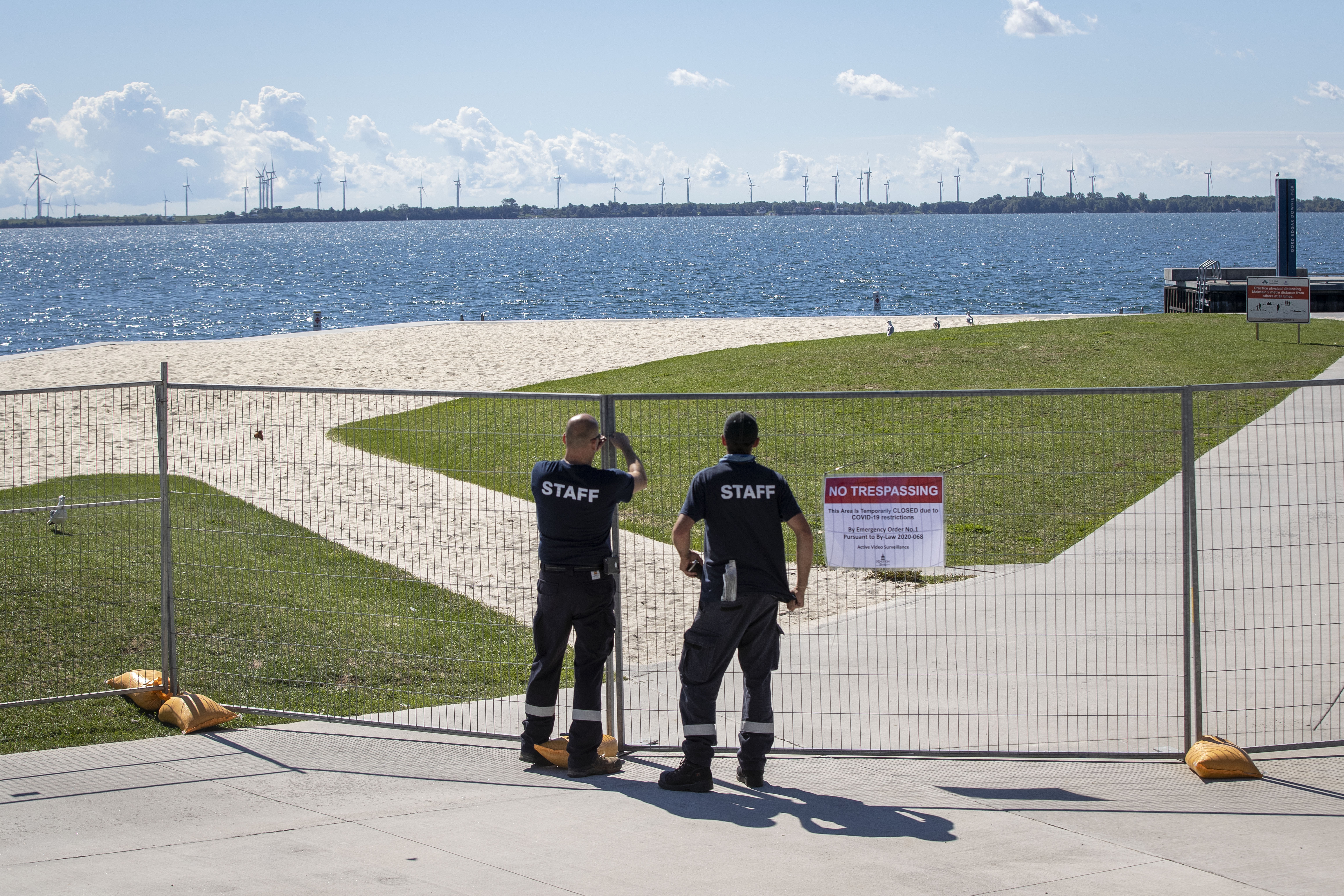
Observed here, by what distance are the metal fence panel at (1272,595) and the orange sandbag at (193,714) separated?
5.75m

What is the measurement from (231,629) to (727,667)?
4635mm

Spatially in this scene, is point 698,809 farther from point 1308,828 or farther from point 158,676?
point 158,676

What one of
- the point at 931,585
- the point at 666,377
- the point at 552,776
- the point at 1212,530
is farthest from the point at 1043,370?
the point at 552,776

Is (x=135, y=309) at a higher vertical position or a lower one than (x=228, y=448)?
higher

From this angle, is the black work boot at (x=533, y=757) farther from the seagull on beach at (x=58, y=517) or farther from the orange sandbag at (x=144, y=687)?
the seagull on beach at (x=58, y=517)

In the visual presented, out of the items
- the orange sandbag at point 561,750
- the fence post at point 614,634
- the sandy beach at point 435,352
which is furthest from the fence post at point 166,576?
the sandy beach at point 435,352

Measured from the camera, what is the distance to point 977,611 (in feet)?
27.9

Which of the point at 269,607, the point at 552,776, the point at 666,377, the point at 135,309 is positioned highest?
the point at 135,309

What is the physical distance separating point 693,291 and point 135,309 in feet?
118

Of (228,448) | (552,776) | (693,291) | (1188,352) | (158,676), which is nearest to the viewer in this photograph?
(552,776)

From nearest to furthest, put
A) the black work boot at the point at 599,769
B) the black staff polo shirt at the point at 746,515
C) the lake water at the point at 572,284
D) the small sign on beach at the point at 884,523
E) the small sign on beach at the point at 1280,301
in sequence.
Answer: the black staff polo shirt at the point at 746,515 → the black work boot at the point at 599,769 → the small sign on beach at the point at 884,523 → the small sign on beach at the point at 1280,301 → the lake water at the point at 572,284

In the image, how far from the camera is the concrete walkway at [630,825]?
15.7 feet

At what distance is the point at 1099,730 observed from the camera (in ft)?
22.5

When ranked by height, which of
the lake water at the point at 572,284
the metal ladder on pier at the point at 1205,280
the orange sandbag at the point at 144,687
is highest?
the lake water at the point at 572,284
